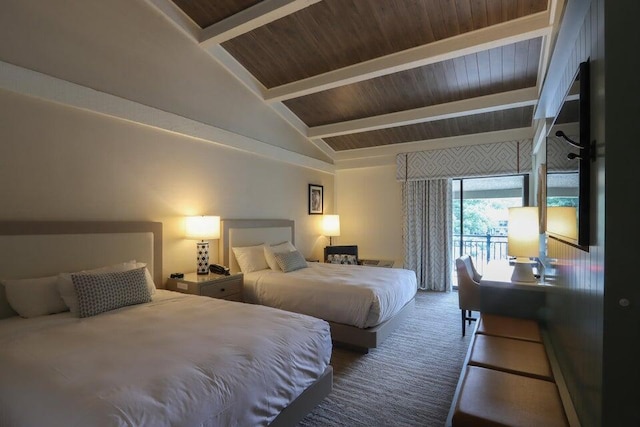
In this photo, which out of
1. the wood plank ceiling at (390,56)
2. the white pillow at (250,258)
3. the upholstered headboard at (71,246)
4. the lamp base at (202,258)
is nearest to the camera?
the upholstered headboard at (71,246)

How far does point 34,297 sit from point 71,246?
19.7 inches

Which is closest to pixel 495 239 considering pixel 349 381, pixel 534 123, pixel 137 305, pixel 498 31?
pixel 534 123

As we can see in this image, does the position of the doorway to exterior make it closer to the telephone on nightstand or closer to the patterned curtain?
the patterned curtain

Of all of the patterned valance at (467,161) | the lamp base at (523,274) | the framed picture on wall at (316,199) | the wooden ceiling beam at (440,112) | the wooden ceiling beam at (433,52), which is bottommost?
the lamp base at (523,274)

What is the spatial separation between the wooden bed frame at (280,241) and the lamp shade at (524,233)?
143cm

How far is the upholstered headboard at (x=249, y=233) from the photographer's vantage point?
4098 millimetres

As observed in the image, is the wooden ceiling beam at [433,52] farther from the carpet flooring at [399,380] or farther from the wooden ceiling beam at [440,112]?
the carpet flooring at [399,380]

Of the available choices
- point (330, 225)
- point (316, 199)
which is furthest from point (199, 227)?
point (330, 225)

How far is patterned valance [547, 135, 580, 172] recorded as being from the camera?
141cm

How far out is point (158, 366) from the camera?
1457 mm

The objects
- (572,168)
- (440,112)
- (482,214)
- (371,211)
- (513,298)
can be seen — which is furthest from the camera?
(371,211)

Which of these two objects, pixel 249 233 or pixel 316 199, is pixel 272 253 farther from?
pixel 316 199

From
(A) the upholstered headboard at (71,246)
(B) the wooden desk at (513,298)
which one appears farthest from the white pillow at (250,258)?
(B) the wooden desk at (513,298)

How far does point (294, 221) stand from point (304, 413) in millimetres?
3579
